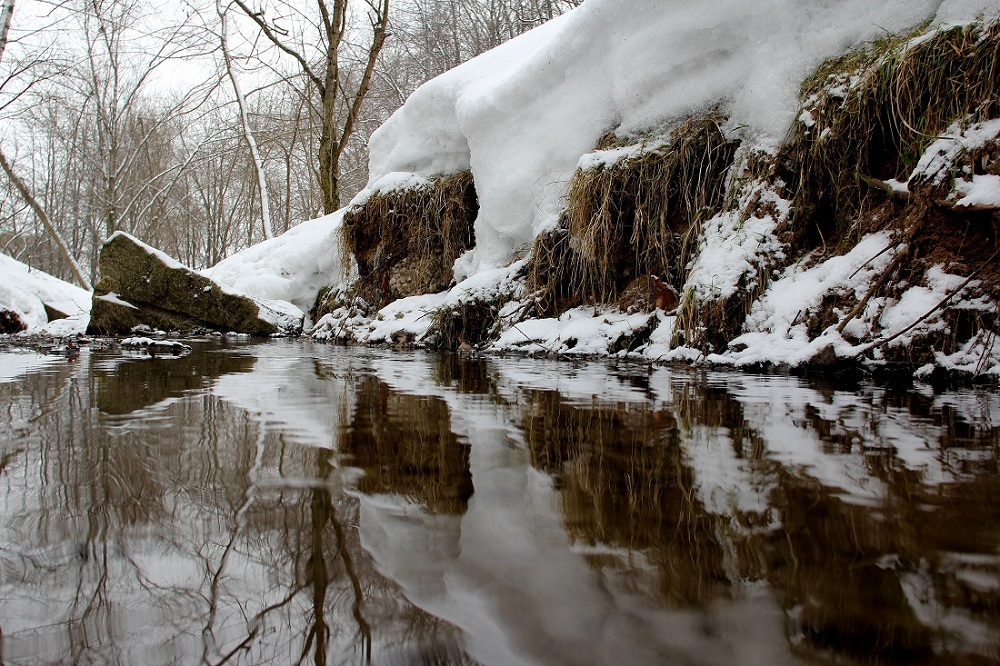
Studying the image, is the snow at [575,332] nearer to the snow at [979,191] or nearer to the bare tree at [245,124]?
the snow at [979,191]

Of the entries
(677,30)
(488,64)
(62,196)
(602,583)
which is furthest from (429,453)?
(62,196)

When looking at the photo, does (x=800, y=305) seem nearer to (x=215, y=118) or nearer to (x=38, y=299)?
(x=38, y=299)

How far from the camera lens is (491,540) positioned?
2.01 ft

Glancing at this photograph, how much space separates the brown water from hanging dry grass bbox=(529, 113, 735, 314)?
231 centimetres

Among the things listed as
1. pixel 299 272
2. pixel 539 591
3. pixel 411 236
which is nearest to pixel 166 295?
pixel 299 272

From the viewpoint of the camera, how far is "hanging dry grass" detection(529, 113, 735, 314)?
3.42 m

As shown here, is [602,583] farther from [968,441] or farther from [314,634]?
[968,441]

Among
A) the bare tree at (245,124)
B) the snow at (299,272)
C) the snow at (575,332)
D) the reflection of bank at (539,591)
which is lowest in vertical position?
the reflection of bank at (539,591)

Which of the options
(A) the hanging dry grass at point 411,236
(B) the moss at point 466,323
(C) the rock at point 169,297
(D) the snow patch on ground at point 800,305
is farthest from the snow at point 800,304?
(C) the rock at point 169,297

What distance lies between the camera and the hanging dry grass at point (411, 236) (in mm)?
5516

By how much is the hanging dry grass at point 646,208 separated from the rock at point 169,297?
184 inches

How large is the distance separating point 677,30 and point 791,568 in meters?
3.58

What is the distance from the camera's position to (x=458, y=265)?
5410mm

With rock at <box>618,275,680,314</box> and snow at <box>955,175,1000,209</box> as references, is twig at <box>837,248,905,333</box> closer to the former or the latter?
snow at <box>955,175,1000,209</box>
